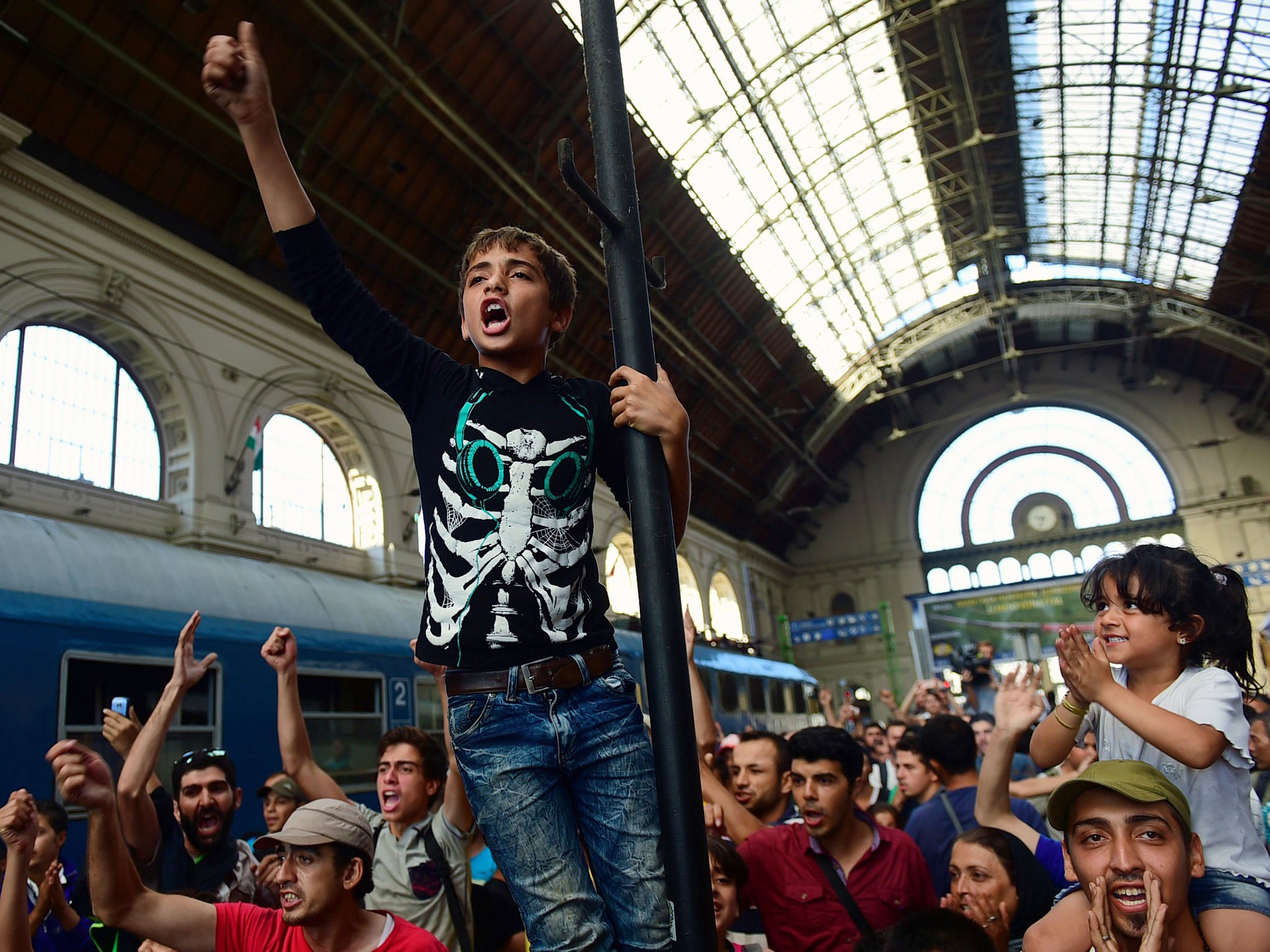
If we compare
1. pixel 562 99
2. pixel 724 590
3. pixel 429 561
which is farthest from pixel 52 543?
pixel 724 590

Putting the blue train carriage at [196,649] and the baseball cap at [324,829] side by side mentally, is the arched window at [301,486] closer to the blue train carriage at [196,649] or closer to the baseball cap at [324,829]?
the blue train carriage at [196,649]

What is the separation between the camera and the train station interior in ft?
41.5

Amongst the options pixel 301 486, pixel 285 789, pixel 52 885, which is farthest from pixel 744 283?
pixel 52 885

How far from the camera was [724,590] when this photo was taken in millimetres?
34375

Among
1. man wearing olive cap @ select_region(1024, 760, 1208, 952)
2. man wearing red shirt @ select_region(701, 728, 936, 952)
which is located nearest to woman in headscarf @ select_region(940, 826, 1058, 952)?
man wearing red shirt @ select_region(701, 728, 936, 952)

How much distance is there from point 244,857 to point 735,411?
88.4 feet

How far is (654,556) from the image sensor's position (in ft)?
4.87

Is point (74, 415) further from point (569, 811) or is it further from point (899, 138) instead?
point (899, 138)

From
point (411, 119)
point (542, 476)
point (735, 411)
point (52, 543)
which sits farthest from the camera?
point (735, 411)

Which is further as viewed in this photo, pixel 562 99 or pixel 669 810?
pixel 562 99

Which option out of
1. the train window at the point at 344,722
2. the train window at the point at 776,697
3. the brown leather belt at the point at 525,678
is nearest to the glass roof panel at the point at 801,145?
the train window at the point at 776,697

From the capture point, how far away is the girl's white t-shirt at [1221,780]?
226 centimetres

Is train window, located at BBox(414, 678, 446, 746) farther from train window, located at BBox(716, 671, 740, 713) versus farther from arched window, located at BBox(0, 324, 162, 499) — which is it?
train window, located at BBox(716, 671, 740, 713)

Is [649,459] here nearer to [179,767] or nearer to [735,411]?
[179,767]
